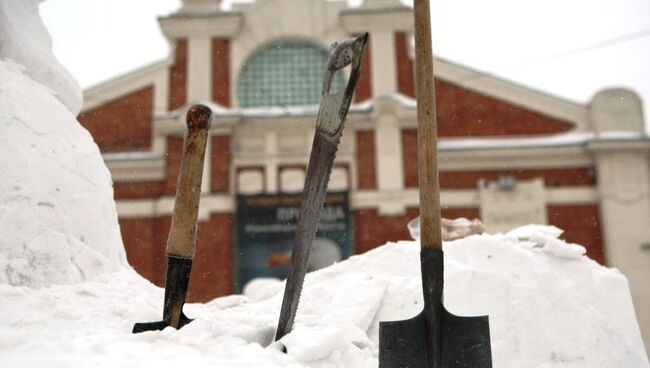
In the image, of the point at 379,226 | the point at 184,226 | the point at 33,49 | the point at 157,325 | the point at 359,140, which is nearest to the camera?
the point at 157,325

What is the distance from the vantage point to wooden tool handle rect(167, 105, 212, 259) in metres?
2.45

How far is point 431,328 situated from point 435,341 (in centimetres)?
6

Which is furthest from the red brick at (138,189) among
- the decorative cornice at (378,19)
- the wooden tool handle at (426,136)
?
the wooden tool handle at (426,136)

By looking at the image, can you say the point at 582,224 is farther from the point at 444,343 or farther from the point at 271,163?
the point at 444,343

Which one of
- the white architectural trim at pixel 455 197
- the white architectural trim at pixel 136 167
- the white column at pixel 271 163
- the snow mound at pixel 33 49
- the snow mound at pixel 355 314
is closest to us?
the snow mound at pixel 355 314

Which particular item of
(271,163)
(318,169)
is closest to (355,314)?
(318,169)

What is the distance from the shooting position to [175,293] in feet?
7.95

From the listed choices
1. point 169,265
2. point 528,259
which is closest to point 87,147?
point 169,265

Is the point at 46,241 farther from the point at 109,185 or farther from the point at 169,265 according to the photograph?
the point at 109,185

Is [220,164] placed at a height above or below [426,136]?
above

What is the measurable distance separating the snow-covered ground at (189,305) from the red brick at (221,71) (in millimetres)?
12049

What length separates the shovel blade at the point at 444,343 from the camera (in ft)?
7.81

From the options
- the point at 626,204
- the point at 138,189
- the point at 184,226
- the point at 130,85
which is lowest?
the point at 184,226

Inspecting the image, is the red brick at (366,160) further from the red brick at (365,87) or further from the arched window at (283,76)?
the arched window at (283,76)
